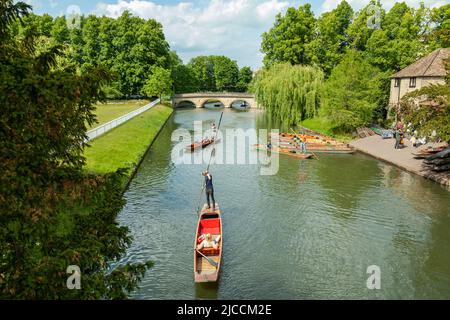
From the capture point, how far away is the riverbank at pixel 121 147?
2994 cm

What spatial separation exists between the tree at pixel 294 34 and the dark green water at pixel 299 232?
140ft

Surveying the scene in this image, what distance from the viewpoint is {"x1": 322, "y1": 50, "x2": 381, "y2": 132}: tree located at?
154 feet

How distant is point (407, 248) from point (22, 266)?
16706 millimetres

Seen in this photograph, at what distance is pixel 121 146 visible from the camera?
36156 mm

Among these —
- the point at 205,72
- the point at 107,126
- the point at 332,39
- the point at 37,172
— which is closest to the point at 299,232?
the point at 37,172

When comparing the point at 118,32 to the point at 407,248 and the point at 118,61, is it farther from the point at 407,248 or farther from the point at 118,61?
the point at 407,248

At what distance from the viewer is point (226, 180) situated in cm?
3042

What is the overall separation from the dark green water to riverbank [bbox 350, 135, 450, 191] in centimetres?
80

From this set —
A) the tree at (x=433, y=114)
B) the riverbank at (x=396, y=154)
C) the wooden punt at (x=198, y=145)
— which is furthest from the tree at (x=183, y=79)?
the tree at (x=433, y=114)

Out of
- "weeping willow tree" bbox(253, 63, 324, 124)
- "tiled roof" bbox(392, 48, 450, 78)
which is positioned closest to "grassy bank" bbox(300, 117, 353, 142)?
"weeping willow tree" bbox(253, 63, 324, 124)

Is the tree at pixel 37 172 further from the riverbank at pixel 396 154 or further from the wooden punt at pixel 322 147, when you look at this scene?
Result: the wooden punt at pixel 322 147

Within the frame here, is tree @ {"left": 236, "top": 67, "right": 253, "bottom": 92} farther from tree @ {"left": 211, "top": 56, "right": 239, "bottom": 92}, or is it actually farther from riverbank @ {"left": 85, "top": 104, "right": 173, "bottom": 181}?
riverbank @ {"left": 85, "top": 104, "right": 173, "bottom": 181}

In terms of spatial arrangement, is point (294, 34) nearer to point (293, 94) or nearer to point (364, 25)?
point (364, 25)
